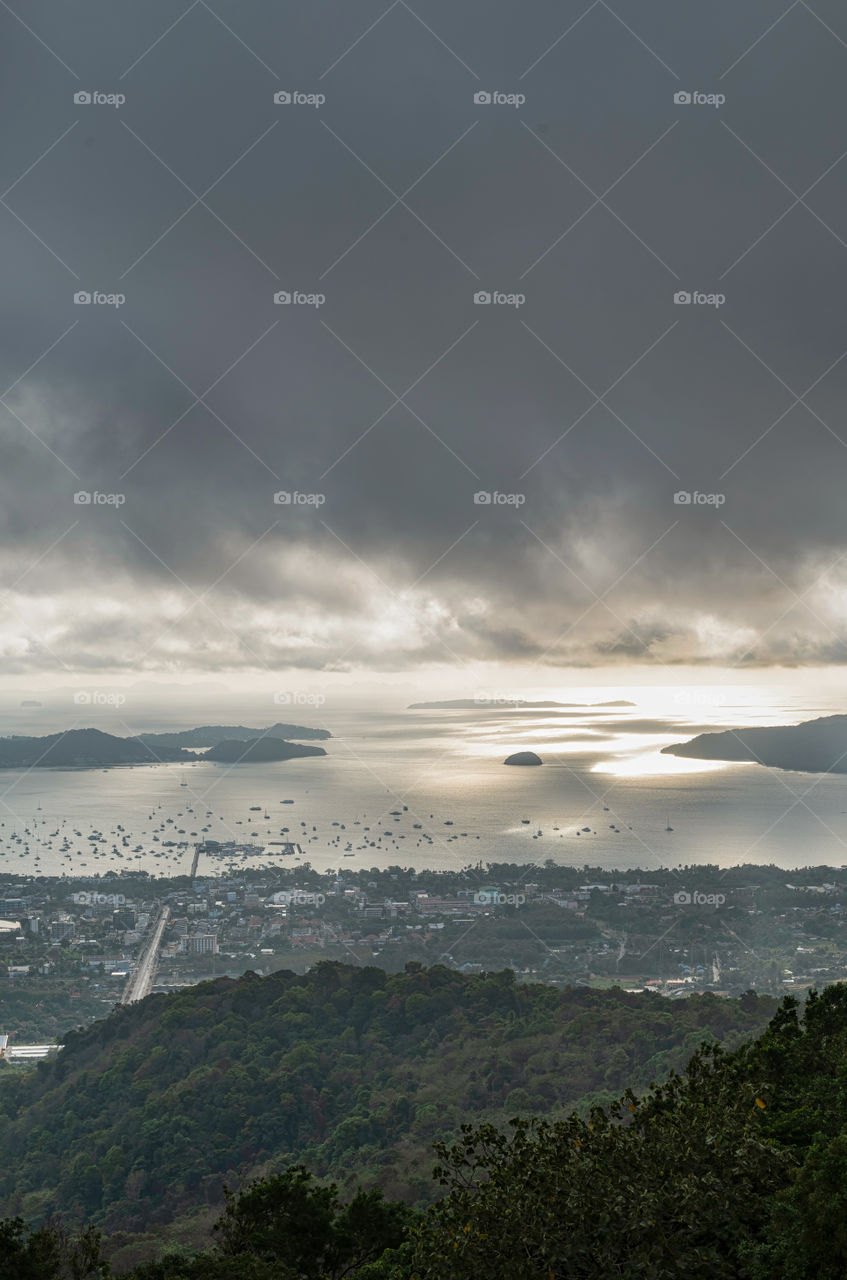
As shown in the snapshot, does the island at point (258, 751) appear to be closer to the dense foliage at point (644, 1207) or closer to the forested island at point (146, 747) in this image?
the forested island at point (146, 747)

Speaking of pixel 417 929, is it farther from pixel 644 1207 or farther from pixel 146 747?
pixel 644 1207

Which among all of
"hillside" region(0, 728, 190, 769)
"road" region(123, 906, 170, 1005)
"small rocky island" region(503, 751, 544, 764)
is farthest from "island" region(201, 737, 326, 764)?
"road" region(123, 906, 170, 1005)

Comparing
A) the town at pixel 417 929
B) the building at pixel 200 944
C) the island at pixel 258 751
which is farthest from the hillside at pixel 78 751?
the building at pixel 200 944

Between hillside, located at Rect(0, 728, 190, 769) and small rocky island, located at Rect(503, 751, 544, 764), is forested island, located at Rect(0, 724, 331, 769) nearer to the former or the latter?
hillside, located at Rect(0, 728, 190, 769)

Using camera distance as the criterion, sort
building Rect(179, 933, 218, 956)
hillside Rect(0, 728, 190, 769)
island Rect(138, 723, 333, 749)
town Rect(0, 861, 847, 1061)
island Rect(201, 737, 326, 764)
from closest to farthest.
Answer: town Rect(0, 861, 847, 1061) → building Rect(179, 933, 218, 956) → hillside Rect(0, 728, 190, 769) → island Rect(201, 737, 326, 764) → island Rect(138, 723, 333, 749)

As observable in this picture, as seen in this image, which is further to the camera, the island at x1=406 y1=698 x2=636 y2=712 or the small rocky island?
the island at x1=406 y1=698 x2=636 y2=712

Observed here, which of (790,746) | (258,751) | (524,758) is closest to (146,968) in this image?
(258,751)

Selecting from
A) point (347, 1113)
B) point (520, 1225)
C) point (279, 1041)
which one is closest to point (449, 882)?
point (279, 1041)
